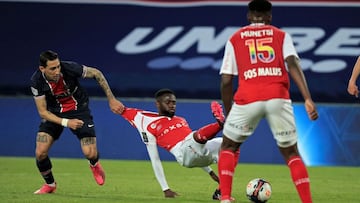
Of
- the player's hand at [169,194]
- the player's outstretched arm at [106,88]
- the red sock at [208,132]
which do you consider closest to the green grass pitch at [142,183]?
the player's hand at [169,194]

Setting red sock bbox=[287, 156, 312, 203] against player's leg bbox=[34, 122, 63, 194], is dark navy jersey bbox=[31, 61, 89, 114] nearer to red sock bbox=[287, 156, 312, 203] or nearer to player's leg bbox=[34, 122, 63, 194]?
player's leg bbox=[34, 122, 63, 194]

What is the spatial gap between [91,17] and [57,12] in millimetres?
711

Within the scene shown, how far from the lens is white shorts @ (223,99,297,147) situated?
8.24 m

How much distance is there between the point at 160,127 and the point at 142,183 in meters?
1.92

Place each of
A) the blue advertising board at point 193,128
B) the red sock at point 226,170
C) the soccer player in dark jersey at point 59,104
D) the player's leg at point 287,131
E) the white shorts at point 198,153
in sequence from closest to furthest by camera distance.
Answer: the player's leg at point 287,131, the red sock at point 226,170, the soccer player in dark jersey at point 59,104, the white shorts at point 198,153, the blue advertising board at point 193,128

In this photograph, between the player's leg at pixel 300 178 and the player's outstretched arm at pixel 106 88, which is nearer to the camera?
the player's leg at pixel 300 178

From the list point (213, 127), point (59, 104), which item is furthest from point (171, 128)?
point (59, 104)

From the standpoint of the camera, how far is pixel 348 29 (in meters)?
19.3

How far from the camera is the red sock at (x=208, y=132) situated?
1028 cm

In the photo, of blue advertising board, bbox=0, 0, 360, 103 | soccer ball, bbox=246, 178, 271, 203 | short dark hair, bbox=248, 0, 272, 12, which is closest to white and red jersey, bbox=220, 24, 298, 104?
short dark hair, bbox=248, 0, 272, 12

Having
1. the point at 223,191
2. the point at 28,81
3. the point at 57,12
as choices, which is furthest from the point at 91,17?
the point at 223,191

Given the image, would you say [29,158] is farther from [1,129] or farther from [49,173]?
[49,173]

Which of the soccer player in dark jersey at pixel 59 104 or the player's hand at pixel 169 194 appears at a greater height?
the soccer player in dark jersey at pixel 59 104

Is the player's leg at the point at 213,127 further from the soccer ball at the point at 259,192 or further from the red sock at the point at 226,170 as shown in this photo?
the red sock at the point at 226,170
